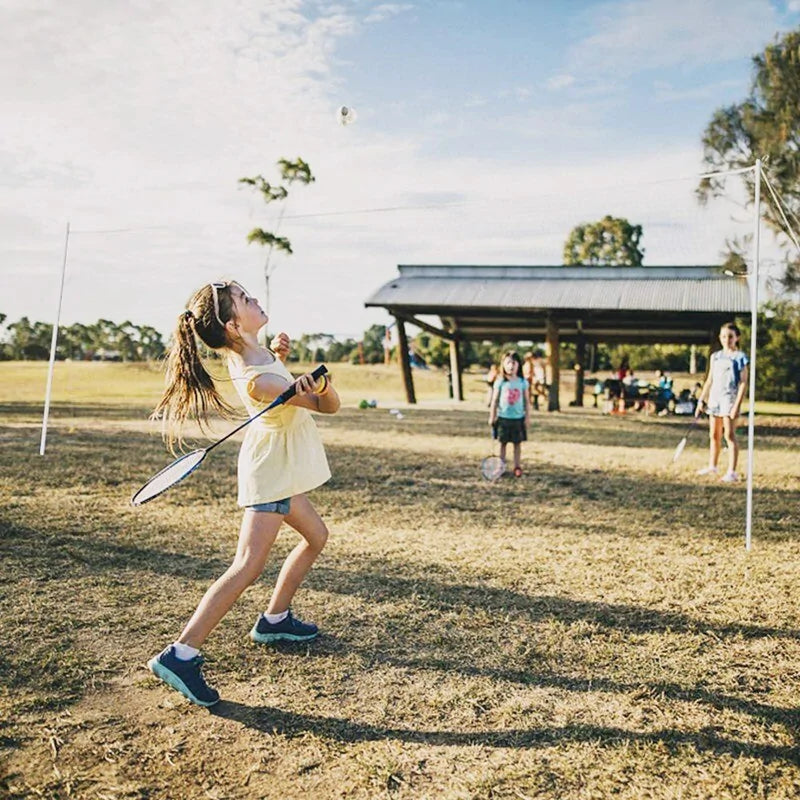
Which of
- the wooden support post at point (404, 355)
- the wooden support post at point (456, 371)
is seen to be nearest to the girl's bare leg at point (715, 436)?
the wooden support post at point (404, 355)

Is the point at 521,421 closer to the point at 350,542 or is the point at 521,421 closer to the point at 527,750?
the point at 350,542

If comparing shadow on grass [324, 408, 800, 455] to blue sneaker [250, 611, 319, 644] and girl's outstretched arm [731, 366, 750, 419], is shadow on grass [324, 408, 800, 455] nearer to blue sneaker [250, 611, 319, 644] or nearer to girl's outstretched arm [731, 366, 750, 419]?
girl's outstretched arm [731, 366, 750, 419]

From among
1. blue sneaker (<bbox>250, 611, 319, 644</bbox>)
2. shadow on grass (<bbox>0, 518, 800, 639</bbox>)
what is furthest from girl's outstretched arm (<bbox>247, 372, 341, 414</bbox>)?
shadow on grass (<bbox>0, 518, 800, 639</bbox>)

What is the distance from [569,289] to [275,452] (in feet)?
64.7

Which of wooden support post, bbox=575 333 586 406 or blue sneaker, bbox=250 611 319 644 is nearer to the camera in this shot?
blue sneaker, bbox=250 611 319 644

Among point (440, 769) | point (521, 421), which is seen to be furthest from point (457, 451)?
point (440, 769)

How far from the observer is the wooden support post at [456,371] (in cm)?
2655

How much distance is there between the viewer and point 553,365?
838 inches

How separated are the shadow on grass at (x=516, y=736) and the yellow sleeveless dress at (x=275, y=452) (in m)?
0.89

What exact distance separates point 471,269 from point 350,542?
19206 millimetres

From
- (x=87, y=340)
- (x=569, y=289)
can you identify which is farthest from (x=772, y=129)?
(x=87, y=340)

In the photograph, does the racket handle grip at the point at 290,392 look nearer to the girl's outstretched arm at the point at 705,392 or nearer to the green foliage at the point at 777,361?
the girl's outstretched arm at the point at 705,392

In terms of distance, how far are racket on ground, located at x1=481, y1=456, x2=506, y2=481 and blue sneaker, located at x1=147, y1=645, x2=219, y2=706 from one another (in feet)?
20.0

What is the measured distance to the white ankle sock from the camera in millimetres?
3018
